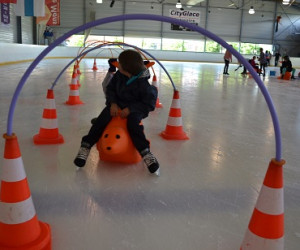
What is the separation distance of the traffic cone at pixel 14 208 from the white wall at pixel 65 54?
12613 mm

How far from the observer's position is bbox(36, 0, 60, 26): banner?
1539cm

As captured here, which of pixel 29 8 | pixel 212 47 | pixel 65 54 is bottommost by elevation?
pixel 65 54

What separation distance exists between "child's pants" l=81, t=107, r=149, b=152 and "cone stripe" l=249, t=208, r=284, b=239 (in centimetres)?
113

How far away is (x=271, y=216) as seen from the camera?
1371 millimetres

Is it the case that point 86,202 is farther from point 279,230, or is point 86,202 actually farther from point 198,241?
point 279,230

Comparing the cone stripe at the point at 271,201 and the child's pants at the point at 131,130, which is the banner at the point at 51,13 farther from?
the cone stripe at the point at 271,201

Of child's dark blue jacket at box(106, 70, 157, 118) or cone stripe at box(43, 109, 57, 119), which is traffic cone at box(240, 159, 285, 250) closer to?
child's dark blue jacket at box(106, 70, 157, 118)

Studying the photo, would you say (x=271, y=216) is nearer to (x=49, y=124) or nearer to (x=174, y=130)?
(x=174, y=130)

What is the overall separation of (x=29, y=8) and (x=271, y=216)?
12.3 meters

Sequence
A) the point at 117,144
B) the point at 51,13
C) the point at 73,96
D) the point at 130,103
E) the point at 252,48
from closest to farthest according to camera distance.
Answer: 1. the point at 117,144
2. the point at 130,103
3. the point at 73,96
4. the point at 51,13
5. the point at 252,48

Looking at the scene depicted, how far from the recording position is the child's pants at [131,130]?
2.37 m

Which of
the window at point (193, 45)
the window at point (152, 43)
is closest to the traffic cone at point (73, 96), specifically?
the window at point (152, 43)

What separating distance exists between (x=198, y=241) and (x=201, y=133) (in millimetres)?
2085

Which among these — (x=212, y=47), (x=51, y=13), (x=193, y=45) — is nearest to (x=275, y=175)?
(x=51, y=13)
